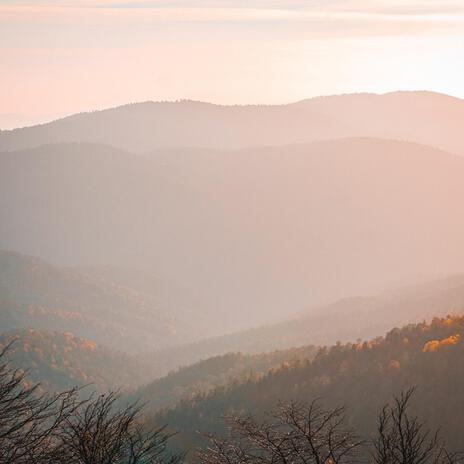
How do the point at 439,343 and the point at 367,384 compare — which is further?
the point at 367,384

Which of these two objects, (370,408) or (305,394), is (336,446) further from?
(305,394)

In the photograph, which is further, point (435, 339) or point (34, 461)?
point (435, 339)

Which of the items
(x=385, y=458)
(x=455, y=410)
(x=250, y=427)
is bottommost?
(x=455, y=410)

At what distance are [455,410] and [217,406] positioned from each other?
2637 inches

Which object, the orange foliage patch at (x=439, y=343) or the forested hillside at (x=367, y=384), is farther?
the orange foliage patch at (x=439, y=343)

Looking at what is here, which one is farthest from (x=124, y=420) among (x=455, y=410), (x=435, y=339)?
(x=435, y=339)

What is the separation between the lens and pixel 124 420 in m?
34.1

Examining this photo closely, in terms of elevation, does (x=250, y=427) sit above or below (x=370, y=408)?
above

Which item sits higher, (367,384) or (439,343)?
(439,343)

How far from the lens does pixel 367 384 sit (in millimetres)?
159625

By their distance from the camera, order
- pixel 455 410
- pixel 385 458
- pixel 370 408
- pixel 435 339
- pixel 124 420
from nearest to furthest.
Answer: pixel 385 458 < pixel 124 420 < pixel 455 410 < pixel 370 408 < pixel 435 339

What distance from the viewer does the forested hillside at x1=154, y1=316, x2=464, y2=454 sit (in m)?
137

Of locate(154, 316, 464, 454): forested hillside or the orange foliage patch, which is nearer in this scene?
locate(154, 316, 464, 454): forested hillside

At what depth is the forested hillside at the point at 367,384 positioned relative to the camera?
13675 centimetres
